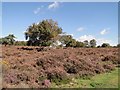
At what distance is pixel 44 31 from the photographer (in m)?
49.4

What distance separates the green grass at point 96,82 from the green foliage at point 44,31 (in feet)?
102

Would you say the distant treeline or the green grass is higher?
the distant treeline

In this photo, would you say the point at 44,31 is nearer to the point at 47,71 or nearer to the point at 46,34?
the point at 46,34

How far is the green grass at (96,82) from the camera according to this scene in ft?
50.7

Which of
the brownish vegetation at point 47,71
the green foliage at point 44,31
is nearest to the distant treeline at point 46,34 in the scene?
the green foliage at point 44,31

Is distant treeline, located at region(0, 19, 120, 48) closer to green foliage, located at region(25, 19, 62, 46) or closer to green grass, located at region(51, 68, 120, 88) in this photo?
green foliage, located at region(25, 19, 62, 46)

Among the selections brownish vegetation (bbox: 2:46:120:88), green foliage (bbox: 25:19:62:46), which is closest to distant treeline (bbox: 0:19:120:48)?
green foliage (bbox: 25:19:62:46)

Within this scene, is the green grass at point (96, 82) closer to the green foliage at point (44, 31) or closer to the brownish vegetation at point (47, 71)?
the brownish vegetation at point (47, 71)

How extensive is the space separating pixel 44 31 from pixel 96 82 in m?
33.8

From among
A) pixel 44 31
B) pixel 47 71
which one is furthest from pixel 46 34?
pixel 47 71

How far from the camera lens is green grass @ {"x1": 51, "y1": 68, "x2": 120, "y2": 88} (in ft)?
50.7

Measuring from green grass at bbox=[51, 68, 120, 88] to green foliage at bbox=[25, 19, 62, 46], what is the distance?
31.2 metres

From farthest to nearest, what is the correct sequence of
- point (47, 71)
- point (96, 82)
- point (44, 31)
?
point (44, 31)
point (47, 71)
point (96, 82)

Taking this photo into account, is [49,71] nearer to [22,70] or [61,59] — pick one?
[22,70]
